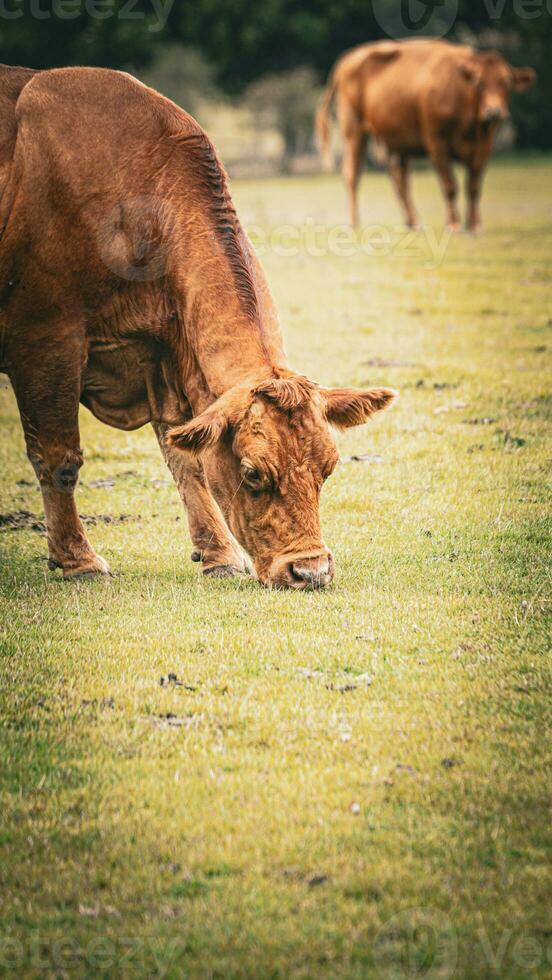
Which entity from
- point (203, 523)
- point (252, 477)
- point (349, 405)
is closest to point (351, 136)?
point (203, 523)

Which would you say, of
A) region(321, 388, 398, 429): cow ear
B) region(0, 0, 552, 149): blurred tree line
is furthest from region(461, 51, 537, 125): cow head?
region(0, 0, 552, 149): blurred tree line

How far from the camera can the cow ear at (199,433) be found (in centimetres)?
638

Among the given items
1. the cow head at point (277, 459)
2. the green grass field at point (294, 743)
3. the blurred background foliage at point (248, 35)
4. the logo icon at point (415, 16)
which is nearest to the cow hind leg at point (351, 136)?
the blurred background foliage at point (248, 35)

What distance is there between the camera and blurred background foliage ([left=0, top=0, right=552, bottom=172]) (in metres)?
43.9

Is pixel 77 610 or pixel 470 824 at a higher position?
pixel 470 824

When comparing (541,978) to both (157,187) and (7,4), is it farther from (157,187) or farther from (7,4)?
(7,4)

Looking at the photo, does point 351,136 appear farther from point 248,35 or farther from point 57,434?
point 248,35

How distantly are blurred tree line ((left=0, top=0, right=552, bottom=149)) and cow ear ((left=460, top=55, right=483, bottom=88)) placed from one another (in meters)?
20.7

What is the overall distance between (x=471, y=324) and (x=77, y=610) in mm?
9691

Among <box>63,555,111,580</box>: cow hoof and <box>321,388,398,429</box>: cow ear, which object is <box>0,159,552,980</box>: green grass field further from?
<box>321,388,398,429</box>: cow ear

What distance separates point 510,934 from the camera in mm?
3736

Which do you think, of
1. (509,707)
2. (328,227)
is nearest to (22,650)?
(509,707)

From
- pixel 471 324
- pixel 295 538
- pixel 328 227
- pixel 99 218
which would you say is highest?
pixel 99 218

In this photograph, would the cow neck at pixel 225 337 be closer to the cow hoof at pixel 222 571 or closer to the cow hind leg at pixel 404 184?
the cow hoof at pixel 222 571
